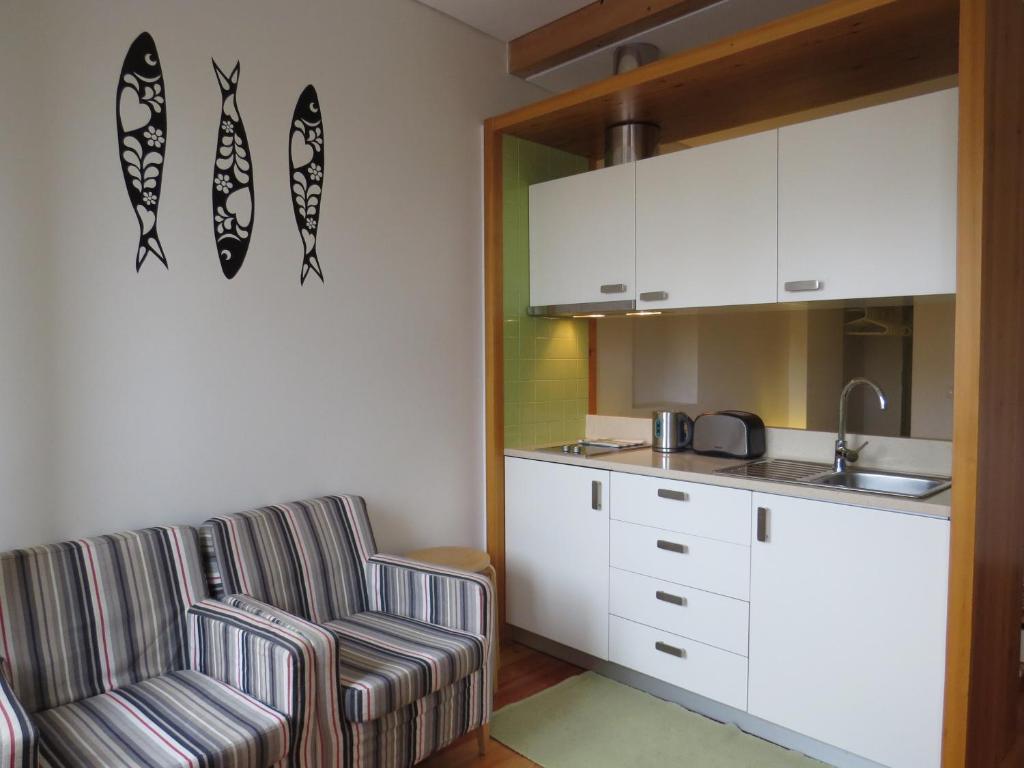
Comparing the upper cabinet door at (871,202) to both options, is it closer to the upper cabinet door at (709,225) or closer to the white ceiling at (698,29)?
the upper cabinet door at (709,225)

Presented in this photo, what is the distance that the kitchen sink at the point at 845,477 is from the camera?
8.25 ft

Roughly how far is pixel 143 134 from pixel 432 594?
170 cm

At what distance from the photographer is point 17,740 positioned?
4.42 feet

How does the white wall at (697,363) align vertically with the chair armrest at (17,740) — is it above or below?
above

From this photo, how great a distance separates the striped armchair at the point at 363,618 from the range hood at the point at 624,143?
1.29 m

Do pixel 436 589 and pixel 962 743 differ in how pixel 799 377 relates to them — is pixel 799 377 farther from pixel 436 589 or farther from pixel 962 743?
pixel 436 589

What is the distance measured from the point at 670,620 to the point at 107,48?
8.61 ft

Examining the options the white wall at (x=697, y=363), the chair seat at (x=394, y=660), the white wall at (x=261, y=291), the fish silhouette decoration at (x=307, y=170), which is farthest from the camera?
the white wall at (x=697, y=363)

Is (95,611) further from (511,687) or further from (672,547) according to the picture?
(672,547)

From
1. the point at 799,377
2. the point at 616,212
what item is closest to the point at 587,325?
the point at 616,212

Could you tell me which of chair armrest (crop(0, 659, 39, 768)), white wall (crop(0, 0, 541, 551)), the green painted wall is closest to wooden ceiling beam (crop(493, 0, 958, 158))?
the green painted wall

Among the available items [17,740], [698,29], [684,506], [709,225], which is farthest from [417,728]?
[698,29]

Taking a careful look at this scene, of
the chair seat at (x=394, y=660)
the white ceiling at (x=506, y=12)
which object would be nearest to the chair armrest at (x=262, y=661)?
the chair seat at (x=394, y=660)

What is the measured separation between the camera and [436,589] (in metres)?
2.38
